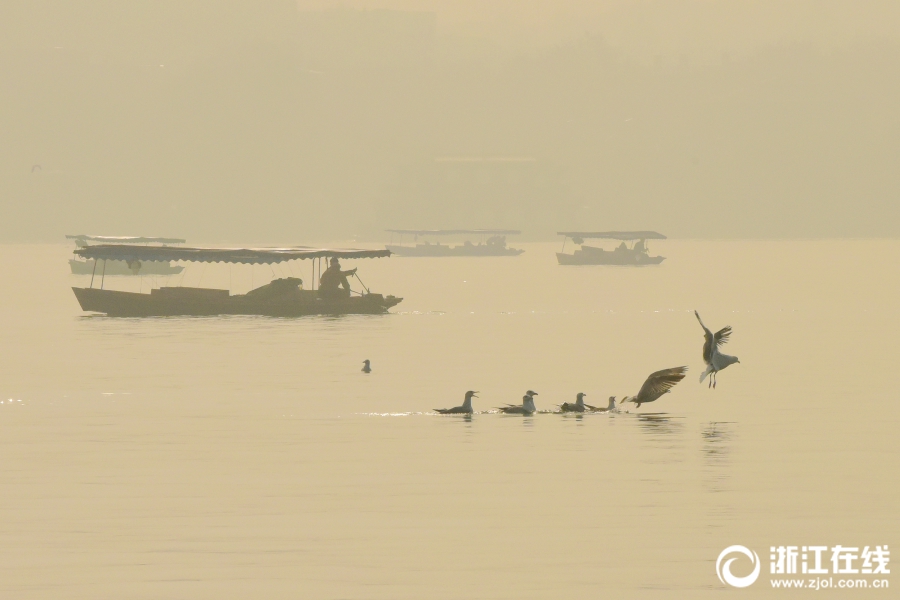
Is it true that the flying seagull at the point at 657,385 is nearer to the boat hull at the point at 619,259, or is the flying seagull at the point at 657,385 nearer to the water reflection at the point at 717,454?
the water reflection at the point at 717,454

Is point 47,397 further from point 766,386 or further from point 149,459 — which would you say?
point 766,386

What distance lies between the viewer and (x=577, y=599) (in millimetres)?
16000

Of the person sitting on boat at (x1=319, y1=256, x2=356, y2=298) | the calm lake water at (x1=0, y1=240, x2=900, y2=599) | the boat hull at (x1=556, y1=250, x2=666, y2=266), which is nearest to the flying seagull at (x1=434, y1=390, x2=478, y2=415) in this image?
the calm lake water at (x1=0, y1=240, x2=900, y2=599)

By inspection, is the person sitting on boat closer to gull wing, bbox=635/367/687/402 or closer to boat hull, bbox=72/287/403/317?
boat hull, bbox=72/287/403/317

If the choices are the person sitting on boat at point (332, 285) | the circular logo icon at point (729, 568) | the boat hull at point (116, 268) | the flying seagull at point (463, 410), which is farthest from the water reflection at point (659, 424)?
the boat hull at point (116, 268)

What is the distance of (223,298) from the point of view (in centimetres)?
6519

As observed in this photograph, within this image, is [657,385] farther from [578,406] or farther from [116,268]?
[116,268]

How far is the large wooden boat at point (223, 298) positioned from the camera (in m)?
64.3

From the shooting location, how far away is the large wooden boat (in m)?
64.3

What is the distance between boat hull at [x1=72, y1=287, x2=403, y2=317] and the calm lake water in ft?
34.9

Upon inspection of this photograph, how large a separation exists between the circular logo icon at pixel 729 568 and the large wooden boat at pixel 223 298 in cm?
4610

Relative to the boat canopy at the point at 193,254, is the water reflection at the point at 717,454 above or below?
below

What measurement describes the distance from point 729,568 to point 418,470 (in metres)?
8.05

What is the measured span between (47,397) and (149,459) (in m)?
12.3
